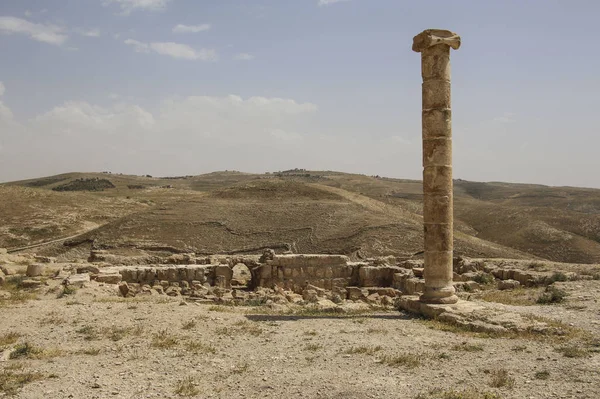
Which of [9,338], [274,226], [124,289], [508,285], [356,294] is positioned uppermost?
[274,226]

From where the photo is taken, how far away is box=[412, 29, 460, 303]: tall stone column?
12.2 m

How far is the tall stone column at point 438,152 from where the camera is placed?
12164 millimetres

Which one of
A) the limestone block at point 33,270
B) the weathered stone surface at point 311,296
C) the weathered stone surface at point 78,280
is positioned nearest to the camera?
the weathered stone surface at point 78,280

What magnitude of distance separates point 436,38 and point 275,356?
303 inches

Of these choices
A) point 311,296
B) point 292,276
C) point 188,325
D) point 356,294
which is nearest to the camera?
point 188,325

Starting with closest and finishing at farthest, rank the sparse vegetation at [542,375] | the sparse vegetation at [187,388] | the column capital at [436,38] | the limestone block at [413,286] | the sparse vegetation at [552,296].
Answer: the sparse vegetation at [187,388], the sparse vegetation at [542,375], the column capital at [436,38], the sparse vegetation at [552,296], the limestone block at [413,286]

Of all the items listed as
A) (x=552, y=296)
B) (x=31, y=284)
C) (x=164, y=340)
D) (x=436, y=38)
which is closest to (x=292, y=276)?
(x=31, y=284)

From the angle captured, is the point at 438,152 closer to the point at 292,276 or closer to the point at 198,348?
the point at 198,348

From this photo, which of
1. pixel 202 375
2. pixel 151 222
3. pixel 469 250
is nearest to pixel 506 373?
pixel 202 375

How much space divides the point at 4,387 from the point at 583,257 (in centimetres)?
3077

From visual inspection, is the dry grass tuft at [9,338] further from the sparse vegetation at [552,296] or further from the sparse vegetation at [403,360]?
the sparse vegetation at [552,296]

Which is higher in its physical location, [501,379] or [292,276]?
[501,379]

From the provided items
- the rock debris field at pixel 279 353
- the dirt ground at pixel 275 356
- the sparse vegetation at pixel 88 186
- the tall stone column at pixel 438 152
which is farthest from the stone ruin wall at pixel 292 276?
the sparse vegetation at pixel 88 186

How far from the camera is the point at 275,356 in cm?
812
